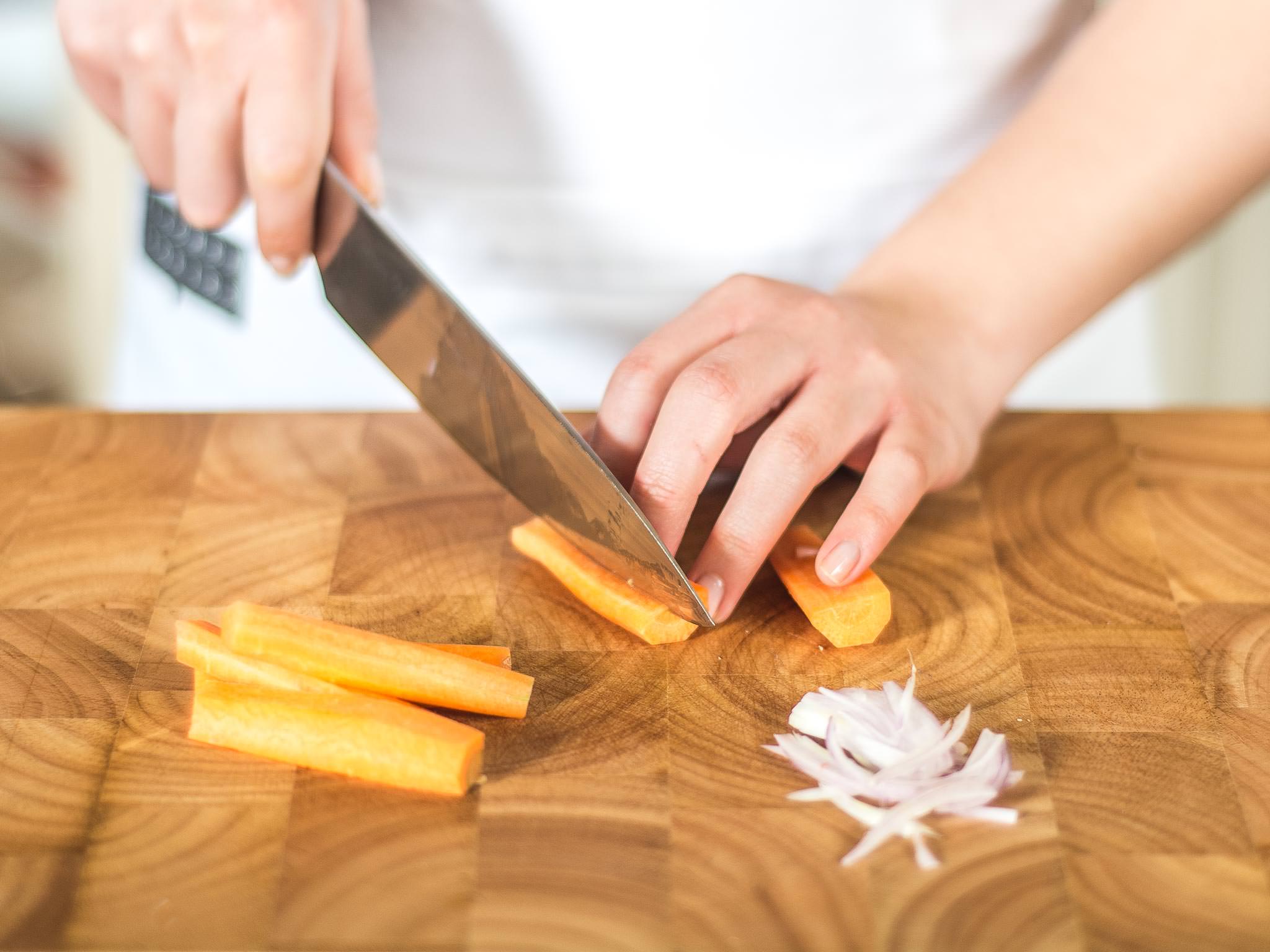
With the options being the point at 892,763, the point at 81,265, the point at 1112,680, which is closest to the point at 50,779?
the point at 892,763

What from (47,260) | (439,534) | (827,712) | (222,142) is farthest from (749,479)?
(47,260)

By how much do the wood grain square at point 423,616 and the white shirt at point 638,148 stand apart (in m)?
0.56

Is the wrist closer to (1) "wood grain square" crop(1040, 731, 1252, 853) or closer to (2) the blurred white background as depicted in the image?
(1) "wood grain square" crop(1040, 731, 1252, 853)

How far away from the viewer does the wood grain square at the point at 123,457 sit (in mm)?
1356

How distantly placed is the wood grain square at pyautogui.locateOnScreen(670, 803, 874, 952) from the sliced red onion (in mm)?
21

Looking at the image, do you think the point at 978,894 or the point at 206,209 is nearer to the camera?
the point at 978,894

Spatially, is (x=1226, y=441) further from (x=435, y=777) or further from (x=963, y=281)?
(x=435, y=777)

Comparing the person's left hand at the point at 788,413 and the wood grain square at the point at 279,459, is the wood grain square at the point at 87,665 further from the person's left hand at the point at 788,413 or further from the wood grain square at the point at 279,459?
the person's left hand at the point at 788,413

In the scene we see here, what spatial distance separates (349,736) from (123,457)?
1.85ft

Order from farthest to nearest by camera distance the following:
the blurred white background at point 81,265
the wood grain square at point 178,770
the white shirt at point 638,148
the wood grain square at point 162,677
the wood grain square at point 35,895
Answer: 1. the blurred white background at point 81,265
2. the white shirt at point 638,148
3. the wood grain square at point 162,677
4. the wood grain square at point 178,770
5. the wood grain square at point 35,895

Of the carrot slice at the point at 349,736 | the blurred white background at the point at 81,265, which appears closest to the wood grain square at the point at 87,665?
the carrot slice at the point at 349,736

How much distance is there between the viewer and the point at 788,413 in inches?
47.5

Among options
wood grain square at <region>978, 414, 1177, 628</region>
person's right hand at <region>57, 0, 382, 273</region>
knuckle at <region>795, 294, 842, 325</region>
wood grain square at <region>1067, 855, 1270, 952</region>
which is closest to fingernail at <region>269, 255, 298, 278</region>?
person's right hand at <region>57, 0, 382, 273</region>

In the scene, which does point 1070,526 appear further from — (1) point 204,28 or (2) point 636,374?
(1) point 204,28
